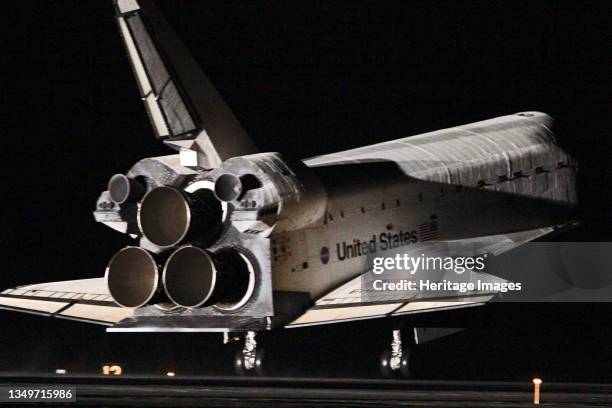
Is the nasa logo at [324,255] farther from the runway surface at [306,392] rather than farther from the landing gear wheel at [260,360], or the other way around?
the runway surface at [306,392]

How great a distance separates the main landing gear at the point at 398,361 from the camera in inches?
597

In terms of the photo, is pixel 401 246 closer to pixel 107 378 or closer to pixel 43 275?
pixel 107 378

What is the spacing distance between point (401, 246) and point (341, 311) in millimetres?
2529

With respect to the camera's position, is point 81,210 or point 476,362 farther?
point 81,210

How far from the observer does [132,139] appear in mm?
22219

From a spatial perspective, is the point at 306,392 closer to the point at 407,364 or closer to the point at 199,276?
the point at 407,364

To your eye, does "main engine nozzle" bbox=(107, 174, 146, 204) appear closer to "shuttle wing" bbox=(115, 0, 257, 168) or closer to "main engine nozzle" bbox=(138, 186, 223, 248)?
"main engine nozzle" bbox=(138, 186, 223, 248)

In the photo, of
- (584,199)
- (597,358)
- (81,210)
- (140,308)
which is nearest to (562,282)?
(597,358)

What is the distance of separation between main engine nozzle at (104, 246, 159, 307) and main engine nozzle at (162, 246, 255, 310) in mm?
297

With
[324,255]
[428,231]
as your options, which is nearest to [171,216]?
[324,255]

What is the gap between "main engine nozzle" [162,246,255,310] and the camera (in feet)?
44.9

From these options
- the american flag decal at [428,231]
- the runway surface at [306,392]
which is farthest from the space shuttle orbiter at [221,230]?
the runway surface at [306,392]

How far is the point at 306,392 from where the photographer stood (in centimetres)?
1430

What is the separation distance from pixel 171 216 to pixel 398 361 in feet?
10.6
